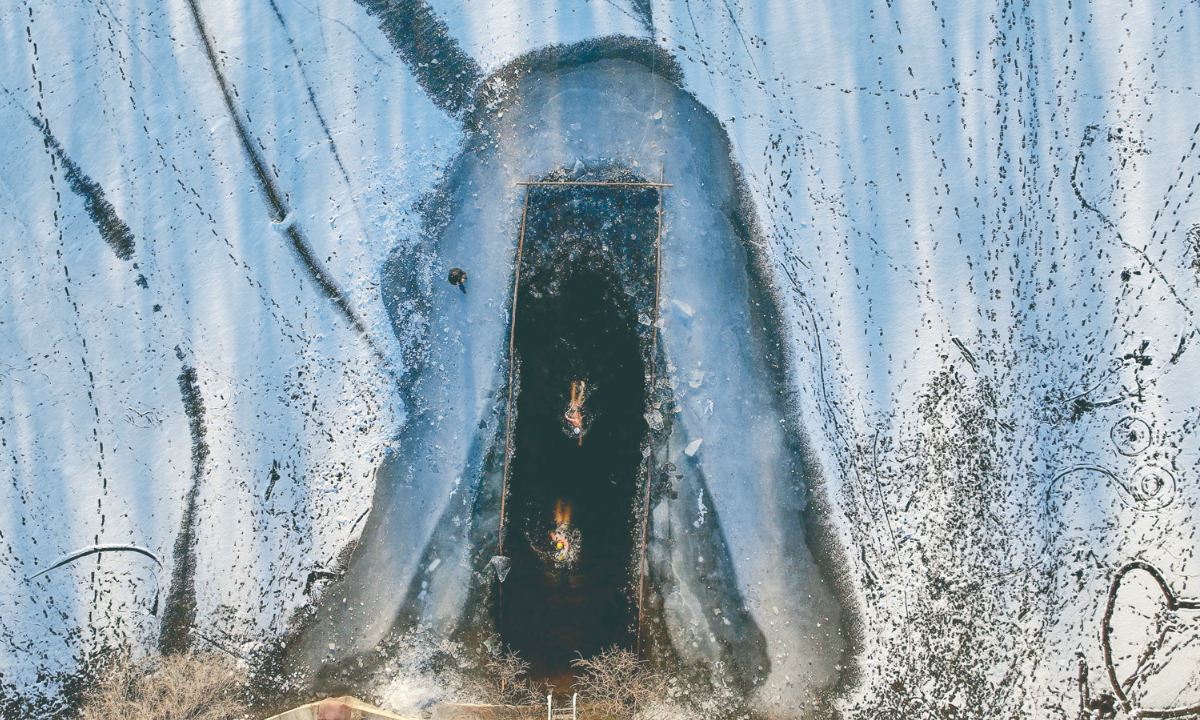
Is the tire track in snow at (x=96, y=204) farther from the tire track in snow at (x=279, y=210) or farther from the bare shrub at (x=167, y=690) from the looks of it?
the bare shrub at (x=167, y=690)

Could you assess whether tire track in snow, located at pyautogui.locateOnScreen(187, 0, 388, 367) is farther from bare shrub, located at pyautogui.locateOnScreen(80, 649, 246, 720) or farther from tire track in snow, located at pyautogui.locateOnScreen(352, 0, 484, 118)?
bare shrub, located at pyautogui.locateOnScreen(80, 649, 246, 720)

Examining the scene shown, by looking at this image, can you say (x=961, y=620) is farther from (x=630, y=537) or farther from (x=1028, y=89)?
(x=1028, y=89)

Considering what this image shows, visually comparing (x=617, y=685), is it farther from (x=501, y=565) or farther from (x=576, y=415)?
(x=576, y=415)

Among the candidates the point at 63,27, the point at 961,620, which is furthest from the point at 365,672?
the point at 63,27

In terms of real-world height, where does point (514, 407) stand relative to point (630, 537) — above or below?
above

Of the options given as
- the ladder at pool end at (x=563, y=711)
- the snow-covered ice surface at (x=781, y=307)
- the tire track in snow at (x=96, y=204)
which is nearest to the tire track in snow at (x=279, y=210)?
the snow-covered ice surface at (x=781, y=307)

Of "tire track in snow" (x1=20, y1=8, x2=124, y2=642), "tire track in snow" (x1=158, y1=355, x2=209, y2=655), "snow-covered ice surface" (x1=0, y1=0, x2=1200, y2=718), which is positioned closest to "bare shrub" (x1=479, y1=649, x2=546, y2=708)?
"snow-covered ice surface" (x1=0, y1=0, x2=1200, y2=718)

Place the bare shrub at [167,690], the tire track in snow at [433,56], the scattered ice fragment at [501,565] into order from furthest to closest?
1. the tire track in snow at [433,56]
2. the scattered ice fragment at [501,565]
3. the bare shrub at [167,690]
